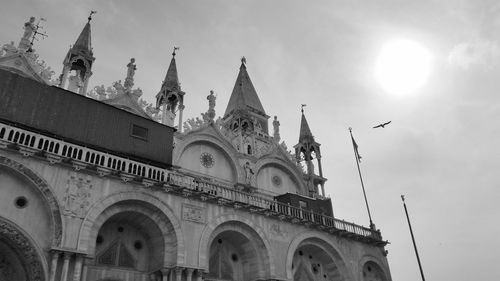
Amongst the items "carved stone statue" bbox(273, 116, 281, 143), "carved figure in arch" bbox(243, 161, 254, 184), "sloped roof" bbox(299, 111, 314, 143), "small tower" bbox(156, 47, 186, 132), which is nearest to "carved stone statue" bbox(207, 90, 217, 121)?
"small tower" bbox(156, 47, 186, 132)

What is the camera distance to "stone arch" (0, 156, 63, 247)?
17.2 m

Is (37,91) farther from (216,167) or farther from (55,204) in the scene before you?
(216,167)

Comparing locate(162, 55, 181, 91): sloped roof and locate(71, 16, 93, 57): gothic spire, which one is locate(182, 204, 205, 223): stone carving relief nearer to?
locate(162, 55, 181, 91): sloped roof

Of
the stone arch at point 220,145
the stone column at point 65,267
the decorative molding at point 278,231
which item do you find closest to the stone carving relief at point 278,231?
the decorative molding at point 278,231

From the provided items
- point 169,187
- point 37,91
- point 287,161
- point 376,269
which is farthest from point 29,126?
Result: point 376,269

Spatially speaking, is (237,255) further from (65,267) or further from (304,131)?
(304,131)

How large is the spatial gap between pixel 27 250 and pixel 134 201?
5.54 m

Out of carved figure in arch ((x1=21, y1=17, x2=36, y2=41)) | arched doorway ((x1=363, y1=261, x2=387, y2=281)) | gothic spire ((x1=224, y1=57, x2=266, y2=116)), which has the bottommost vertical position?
arched doorway ((x1=363, y1=261, x2=387, y2=281))

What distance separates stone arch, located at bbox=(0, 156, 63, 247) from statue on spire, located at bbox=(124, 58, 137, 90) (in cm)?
1164

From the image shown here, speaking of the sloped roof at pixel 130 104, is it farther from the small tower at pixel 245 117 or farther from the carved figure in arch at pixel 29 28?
the small tower at pixel 245 117

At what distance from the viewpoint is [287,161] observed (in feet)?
120

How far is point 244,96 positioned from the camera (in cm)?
4584

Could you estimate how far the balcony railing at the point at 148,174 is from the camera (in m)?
18.2

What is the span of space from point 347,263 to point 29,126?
76.6 ft
